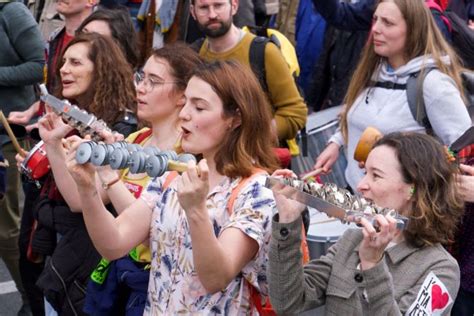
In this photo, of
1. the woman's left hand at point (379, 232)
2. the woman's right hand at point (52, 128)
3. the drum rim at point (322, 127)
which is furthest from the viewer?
the drum rim at point (322, 127)

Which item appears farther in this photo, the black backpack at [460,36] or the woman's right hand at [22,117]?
the black backpack at [460,36]

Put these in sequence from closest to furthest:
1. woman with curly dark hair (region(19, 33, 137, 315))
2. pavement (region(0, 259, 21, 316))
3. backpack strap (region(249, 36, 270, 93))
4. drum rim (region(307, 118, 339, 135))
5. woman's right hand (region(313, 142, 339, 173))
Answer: woman with curly dark hair (region(19, 33, 137, 315))
woman's right hand (region(313, 142, 339, 173))
backpack strap (region(249, 36, 270, 93))
pavement (region(0, 259, 21, 316))
drum rim (region(307, 118, 339, 135))

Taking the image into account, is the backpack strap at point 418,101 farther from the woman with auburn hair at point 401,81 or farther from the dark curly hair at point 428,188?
the dark curly hair at point 428,188

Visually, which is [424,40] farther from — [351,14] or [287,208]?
[287,208]

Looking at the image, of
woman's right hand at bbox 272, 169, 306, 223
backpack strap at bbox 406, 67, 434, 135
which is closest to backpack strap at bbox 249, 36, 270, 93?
backpack strap at bbox 406, 67, 434, 135

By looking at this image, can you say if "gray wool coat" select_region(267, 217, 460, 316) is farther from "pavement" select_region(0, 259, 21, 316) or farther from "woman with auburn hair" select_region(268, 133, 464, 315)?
"pavement" select_region(0, 259, 21, 316)

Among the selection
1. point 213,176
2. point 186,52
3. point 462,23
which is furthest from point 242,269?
point 462,23

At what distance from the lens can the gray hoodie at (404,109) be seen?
14.8 feet

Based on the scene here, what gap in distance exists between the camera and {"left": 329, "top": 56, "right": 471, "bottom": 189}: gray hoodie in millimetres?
4496

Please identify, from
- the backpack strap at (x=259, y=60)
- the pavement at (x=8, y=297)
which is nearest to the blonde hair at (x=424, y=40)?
the backpack strap at (x=259, y=60)

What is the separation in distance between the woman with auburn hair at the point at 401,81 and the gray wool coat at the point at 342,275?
4.46 feet

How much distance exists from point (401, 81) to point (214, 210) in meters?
1.65

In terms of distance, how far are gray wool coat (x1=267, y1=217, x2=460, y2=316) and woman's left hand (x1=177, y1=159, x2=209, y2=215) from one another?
0.27 metres

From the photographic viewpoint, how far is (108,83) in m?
4.71
